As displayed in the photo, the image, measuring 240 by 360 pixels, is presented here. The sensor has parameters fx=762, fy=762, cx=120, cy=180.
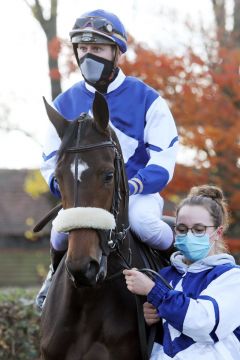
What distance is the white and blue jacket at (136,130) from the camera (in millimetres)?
4941

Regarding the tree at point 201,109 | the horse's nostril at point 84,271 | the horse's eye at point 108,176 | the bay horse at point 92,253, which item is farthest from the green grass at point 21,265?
the horse's nostril at point 84,271

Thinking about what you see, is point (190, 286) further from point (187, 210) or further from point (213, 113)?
point (213, 113)

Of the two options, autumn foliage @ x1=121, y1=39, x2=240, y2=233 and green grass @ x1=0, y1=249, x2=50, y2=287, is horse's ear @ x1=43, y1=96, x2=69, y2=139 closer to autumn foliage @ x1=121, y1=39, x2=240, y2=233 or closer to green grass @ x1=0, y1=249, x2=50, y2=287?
autumn foliage @ x1=121, y1=39, x2=240, y2=233

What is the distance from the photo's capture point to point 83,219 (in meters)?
3.96

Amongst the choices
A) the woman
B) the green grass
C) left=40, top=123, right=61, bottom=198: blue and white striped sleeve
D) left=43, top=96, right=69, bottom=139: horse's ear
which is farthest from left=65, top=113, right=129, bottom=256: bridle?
the green grass

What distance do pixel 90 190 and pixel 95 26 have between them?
56.0 inches

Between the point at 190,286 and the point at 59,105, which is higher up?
the point at 59,105

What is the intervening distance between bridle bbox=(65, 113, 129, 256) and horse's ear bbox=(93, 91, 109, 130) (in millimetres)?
84

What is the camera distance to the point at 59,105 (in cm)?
529

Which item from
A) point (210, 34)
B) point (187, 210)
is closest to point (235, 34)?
point (210, 34)

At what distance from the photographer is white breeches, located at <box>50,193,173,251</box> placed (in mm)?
4789

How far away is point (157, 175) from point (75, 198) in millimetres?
923

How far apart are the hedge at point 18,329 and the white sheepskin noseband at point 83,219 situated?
4.48 metres

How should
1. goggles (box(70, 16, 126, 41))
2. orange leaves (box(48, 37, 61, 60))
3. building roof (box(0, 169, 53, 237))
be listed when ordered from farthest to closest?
building roof (box(0, 169, 53, 237)) → orange leaves (box(48, 37, 61, 60)) → goggles (box(70, 16, 126, 41))
